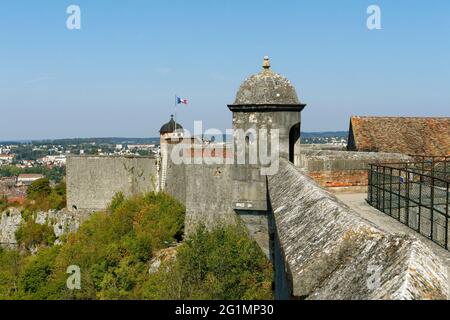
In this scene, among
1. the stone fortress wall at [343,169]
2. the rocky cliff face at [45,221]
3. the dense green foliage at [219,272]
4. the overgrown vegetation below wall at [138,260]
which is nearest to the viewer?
the stone fortress wall at [343,169]

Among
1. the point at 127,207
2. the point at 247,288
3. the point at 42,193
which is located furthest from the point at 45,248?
the point at 247,288

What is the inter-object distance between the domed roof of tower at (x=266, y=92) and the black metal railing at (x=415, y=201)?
7.77 ft

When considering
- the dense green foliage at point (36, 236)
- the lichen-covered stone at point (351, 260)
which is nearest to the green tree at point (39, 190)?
the dense green foliage at point (36, 236)

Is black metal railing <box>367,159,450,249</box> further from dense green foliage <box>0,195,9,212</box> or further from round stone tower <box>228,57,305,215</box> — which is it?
dense green foliage <box>0,195,9,212</box>

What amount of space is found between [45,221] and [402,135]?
81.3 ft

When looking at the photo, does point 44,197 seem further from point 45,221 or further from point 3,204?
point 45,221

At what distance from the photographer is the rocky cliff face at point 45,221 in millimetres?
35656

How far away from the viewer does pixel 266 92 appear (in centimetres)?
930

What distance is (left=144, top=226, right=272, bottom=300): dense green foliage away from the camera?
16453 mm

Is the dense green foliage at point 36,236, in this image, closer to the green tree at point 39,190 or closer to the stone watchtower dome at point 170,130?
the green tree at point 39,190

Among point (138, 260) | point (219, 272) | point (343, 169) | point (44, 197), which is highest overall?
point (343, 169)

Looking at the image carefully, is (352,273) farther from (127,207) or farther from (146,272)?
(127,207)

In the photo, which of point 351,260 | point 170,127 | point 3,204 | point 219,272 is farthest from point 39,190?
point 351,260

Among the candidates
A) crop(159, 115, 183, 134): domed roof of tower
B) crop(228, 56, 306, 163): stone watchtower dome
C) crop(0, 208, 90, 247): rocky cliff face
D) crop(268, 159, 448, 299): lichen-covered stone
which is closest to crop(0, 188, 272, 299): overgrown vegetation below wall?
crop(0, 208, 90, 247): rocky cliff face
